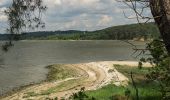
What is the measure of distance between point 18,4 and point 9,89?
3068cm

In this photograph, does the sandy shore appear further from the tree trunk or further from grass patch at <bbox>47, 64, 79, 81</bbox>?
the tree trunk

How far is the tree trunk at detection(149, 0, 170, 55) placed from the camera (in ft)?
21.3

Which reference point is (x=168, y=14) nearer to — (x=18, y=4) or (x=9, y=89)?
(x=18, y=4)

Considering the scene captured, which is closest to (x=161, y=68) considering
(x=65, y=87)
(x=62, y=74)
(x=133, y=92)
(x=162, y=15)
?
(x=162, y=15)

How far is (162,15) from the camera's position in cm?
653

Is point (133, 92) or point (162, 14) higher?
point (162, 14)

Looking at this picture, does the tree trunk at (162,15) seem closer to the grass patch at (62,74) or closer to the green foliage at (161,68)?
the green foliage at (161,68)

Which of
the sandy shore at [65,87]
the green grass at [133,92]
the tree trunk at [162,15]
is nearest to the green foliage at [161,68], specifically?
the tree trunk at [162,15]

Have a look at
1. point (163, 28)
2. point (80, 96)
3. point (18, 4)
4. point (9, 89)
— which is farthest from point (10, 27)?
point (9, 89)

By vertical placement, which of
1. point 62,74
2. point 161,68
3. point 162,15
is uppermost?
point 162,15

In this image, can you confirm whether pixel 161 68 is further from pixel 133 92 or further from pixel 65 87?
pixel 65 87

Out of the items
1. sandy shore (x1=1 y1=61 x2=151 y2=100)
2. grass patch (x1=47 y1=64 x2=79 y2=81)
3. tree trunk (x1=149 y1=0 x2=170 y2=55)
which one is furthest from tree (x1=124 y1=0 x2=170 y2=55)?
grass patch (x1=47 y1=64 x2=79 y2=81)

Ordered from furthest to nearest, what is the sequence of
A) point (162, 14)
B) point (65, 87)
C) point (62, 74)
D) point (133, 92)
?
1. point (62, 74)
2. point (65, 87)
3. point (133, 92)
4. point (162, 14)

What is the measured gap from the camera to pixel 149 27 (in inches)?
290
